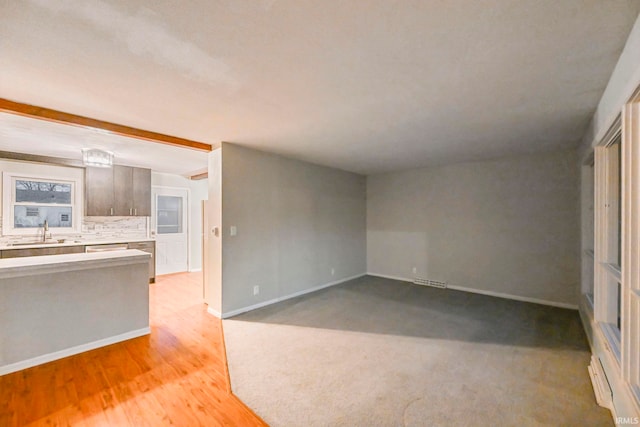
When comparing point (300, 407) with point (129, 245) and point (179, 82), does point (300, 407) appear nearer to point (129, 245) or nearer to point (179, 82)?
point (179, 82)

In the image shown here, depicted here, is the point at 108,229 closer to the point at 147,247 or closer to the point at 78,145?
the point at 147,247

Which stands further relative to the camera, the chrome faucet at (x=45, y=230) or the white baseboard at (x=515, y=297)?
the chrome faucet at (x=45, y=230)

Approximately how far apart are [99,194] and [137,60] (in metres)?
4.76

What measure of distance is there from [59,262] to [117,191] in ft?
10.8

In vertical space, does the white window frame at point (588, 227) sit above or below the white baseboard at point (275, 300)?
above

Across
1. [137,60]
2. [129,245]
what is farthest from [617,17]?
[129,245]

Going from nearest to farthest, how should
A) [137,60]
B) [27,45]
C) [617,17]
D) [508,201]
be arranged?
[617,17] < [27,45] < [137,60] < [508,201]

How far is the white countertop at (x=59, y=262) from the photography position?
2.43 m

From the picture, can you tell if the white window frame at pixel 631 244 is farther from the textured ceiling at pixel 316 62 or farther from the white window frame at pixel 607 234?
the white window frame at pixel 607 234

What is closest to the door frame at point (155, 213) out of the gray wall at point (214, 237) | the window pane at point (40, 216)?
the window pane at point (40, 216)

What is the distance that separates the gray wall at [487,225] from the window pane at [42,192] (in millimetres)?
6145

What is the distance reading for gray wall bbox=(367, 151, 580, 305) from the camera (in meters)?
4.04

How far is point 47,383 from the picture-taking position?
219cm

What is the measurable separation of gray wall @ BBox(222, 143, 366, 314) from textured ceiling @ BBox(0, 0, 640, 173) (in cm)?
98
